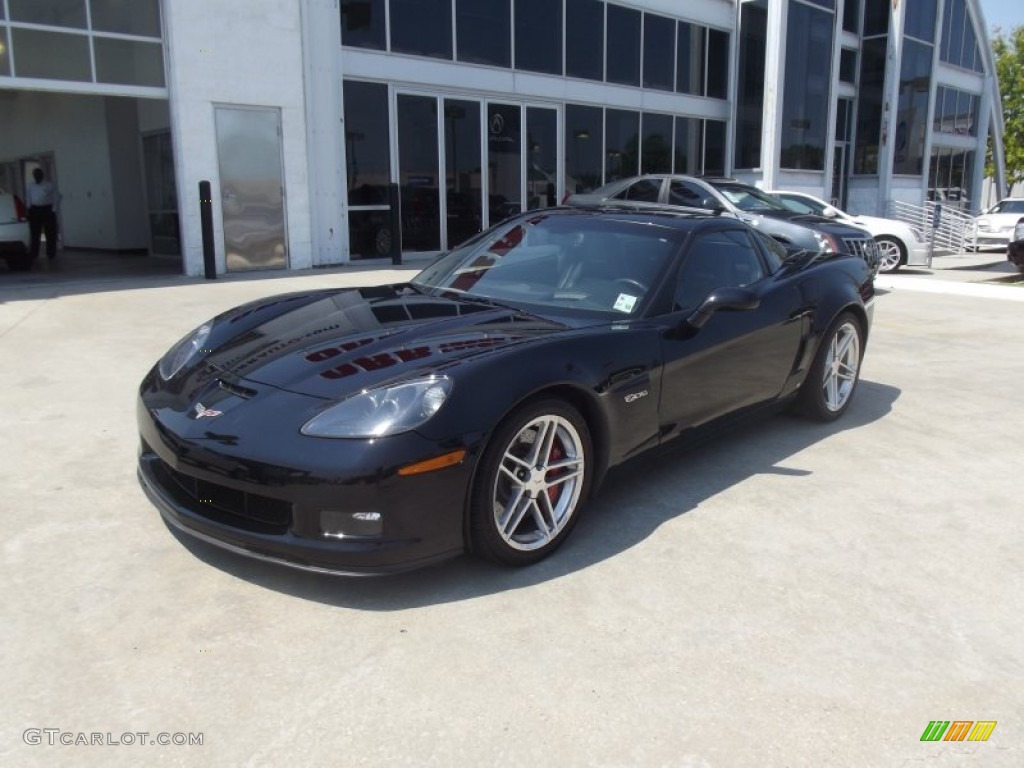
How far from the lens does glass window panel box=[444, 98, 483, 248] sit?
15.5 meters

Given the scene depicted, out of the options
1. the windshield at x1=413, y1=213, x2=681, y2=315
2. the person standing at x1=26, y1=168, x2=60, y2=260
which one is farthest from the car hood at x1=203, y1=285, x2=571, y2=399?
the person standing at x1=26, y1=168, x2=60, y2=260

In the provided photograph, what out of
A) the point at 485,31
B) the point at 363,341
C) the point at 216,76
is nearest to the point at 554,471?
the point at 363,341

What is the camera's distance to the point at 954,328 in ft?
29.9

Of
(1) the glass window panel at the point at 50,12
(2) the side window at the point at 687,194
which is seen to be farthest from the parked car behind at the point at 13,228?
(2) the side window at the point at 687,194

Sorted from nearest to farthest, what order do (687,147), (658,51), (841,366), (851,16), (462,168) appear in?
(841,366)
(462,168)
(658,51)
(687,147)
(851,16)

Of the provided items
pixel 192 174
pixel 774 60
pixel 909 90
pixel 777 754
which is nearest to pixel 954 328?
pixel 777 754

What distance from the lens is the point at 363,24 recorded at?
46.0ft

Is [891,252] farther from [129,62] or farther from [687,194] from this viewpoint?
[129,62]

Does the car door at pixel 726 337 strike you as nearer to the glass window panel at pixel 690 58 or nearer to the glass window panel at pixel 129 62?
the glass window panel at pixel 129 62

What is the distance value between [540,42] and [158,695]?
54.7ft

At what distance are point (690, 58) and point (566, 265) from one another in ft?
61.7

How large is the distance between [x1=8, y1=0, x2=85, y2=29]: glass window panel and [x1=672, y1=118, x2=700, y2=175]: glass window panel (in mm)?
13830

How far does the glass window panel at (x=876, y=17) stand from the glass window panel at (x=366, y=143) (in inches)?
718

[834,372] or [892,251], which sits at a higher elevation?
[892,251]
